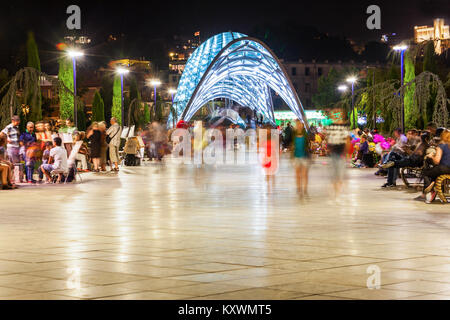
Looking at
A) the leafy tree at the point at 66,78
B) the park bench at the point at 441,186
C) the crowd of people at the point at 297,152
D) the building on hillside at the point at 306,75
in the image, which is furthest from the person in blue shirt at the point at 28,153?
the building on hillside at the point at 306,75

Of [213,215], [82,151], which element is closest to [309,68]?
[82,151]

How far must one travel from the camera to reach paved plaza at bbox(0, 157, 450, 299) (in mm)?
6684

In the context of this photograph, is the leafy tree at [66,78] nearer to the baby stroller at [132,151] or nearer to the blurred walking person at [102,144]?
the baby stroller at [132,151]

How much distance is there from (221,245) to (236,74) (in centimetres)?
9076

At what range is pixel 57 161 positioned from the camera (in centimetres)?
2092

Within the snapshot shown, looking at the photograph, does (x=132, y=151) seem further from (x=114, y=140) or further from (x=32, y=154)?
(x=32, y=154)

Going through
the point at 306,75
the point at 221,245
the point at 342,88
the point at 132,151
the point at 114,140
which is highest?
the point at 306,75

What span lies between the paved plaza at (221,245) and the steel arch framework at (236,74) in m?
44.7

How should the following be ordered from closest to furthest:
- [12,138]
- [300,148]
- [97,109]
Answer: [300,148], [12,138], [97,109]

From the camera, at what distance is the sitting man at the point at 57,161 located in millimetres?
20500

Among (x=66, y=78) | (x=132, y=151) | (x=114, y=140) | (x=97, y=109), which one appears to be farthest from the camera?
(x=97, y=109)

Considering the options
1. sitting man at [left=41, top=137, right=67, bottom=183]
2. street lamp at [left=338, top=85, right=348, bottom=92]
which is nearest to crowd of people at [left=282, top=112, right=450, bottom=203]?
sitting man at [left=41, top=137, right=67, bottom=183]

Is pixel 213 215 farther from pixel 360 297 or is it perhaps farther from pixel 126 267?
pixel 360 297

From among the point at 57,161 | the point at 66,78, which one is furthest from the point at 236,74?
the point at 57,161
